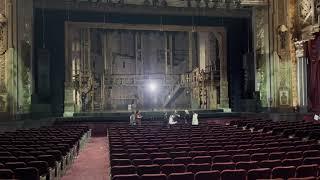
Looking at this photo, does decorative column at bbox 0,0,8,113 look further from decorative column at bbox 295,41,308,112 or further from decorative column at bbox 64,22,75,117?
decorative column at bbox 295,41,308,112

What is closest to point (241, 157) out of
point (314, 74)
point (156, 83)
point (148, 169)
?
point (148, 169)

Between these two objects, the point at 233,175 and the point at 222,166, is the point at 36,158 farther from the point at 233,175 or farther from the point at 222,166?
the point at 233,175

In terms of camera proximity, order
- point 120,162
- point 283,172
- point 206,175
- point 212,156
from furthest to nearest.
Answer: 1. point 212,156
2. point 120,162
3. point 283,172
4. point 206,175

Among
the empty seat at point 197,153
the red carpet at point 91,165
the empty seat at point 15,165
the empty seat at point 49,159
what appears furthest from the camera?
the red carpet at point 91,165

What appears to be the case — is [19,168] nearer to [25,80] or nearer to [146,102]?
[25,80]

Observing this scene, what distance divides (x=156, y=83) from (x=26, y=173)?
24220 millimetres

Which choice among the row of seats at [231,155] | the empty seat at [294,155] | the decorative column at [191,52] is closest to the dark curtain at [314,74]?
the row of seats at [231,155]

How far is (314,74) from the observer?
1920 cm

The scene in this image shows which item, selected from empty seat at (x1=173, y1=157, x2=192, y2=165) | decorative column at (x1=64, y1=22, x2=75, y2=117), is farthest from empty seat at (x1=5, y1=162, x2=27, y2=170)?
decorative column at (x1=64, y1=22, x2=75, y2=117)

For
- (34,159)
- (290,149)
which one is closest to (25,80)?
(34,159)

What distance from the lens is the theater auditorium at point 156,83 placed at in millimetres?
10398

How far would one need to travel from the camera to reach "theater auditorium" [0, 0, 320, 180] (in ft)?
34.1

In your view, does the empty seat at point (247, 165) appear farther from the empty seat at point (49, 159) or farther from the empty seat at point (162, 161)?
the empty seat at point (49, 159)

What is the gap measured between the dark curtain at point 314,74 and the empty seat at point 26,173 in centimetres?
1607
